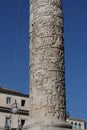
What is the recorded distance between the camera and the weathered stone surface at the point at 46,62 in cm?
Answer: 802

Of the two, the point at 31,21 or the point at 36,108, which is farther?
the point at 31,21

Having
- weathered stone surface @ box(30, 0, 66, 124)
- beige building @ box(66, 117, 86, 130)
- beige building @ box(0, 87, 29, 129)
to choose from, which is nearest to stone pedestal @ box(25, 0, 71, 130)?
weathered stone surface @ box(30, 0, 66, 124)

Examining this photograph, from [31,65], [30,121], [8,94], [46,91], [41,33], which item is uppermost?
[8,94]

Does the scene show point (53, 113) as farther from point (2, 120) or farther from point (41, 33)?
point (2, 120)

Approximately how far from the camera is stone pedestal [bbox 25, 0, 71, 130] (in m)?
7.94

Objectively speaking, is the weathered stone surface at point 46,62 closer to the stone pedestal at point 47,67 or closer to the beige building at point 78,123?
the stone pedestal at point 47,67

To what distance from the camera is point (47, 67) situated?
8.26 meters

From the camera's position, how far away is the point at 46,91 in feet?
26.5

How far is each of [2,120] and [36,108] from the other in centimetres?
2306

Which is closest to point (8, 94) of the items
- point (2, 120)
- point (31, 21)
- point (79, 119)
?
point (2, 120)

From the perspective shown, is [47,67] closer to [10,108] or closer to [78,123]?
[10,108]

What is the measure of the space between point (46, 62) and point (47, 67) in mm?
119

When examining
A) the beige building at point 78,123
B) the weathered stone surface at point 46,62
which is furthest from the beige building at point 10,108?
the weathered stone surface at point 46,62

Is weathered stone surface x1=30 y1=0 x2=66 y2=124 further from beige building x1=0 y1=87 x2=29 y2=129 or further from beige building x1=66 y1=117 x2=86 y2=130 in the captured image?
beige building x1=66 y1=117 x2=86 y2=130
